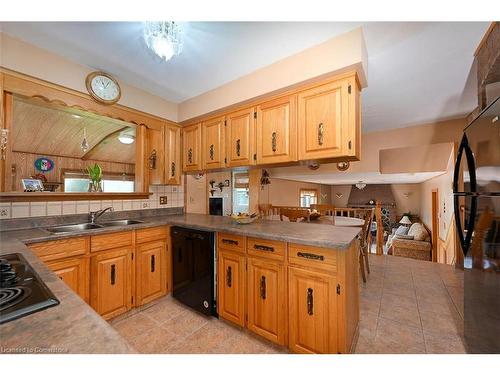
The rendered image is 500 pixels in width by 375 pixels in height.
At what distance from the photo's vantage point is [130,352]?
1.56 ft

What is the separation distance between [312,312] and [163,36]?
2.07 m

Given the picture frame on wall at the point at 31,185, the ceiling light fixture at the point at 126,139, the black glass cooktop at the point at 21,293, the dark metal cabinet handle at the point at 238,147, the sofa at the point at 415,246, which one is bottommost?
the sofa at the point at 415,246

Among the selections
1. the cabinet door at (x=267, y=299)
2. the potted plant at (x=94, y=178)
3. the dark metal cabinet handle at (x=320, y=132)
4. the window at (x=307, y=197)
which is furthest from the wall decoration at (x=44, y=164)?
the window at (x=307, y=197)

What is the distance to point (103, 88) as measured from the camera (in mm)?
2113

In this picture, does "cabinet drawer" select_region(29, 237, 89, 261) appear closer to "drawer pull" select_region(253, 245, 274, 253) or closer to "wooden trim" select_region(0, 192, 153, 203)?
"wooden trim" select_region(0, 192, 153, 203)

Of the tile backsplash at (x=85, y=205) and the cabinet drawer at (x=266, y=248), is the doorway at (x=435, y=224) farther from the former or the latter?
Result: the tile backsplash at (x=85, y=205)

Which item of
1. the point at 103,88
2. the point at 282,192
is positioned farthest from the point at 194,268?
the point at 282,192

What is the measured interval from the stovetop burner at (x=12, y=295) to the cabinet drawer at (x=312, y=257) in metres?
1.32

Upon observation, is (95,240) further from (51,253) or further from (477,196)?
(477,196)

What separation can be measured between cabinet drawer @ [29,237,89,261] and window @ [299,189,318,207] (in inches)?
284

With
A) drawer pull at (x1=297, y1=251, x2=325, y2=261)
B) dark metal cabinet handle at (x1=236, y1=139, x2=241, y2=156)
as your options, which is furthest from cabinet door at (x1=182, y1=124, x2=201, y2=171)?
drawer pull at (x1=297, y1=251, x2=325, y2=261)

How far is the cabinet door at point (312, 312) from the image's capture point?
133 cm
